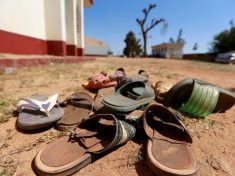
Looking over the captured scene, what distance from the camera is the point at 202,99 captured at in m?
1.44

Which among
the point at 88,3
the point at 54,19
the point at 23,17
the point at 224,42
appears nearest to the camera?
the point at 23,17

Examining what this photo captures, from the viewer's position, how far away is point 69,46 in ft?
24.9

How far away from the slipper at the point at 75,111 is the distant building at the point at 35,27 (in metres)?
3.01

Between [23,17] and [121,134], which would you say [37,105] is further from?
[23,17]

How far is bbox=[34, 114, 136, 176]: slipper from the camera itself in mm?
826

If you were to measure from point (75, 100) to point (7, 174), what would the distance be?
0.79 metres

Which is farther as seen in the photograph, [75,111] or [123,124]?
[75,111]

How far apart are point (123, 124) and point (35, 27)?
17.3 ft

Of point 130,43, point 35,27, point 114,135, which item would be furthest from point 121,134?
point 130,43

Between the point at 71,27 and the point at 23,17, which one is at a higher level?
the point at 71,27

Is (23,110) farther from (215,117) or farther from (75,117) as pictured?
(215,117)

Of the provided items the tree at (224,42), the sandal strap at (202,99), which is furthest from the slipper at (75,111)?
the tree at (224,42)

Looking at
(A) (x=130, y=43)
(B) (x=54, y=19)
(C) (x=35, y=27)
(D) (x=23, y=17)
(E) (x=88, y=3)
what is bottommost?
(C) (x=35, y=27)

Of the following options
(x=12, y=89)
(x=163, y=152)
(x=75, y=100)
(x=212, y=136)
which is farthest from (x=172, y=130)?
(x=12, y=89)
